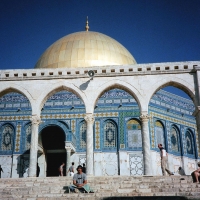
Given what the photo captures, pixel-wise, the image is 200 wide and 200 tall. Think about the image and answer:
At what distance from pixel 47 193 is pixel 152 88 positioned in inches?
257

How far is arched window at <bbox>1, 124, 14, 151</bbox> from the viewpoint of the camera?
63.3 ft

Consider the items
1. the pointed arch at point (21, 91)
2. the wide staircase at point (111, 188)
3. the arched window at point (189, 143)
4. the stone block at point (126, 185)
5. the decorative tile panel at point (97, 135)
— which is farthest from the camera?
the arched window at point (189, 143)

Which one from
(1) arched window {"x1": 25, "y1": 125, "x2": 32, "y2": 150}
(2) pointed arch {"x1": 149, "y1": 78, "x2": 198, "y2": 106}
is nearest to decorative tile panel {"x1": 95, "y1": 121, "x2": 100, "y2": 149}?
(1) arched window {"x1": 25, "y1": 125, "x2": 32, "y2": 150}

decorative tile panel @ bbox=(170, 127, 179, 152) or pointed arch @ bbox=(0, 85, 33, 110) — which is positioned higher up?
pointed arch @ bbox=(0, 85, 33, 110)

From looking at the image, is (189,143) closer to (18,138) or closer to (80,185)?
(18,138)

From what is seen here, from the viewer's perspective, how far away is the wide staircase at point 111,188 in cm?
798

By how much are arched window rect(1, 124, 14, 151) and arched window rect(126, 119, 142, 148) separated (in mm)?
6669

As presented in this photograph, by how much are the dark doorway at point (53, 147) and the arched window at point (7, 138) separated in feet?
6.47

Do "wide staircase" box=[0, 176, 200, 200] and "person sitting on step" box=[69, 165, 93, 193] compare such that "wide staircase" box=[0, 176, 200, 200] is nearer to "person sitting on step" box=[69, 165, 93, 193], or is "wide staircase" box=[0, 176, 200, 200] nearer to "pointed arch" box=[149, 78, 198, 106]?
"person sitting on step" box=[69, 165, 93, 193]

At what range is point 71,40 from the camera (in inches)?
757

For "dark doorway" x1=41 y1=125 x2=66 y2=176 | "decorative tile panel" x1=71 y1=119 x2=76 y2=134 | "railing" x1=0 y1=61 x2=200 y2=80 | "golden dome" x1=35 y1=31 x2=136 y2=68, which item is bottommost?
"dark doorway" x1=41 y1=125 x2=66 y2=176

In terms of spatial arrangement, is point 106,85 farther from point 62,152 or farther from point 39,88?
point 62,152

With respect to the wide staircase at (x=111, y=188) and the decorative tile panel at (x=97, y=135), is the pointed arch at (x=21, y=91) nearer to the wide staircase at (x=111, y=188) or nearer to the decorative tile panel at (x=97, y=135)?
the wide staircase at (x=111, y=188)

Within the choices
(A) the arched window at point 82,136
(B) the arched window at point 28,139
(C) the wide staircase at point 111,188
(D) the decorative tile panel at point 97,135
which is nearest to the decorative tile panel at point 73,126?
(A) the arched window at point 82,136
